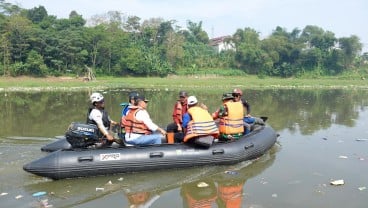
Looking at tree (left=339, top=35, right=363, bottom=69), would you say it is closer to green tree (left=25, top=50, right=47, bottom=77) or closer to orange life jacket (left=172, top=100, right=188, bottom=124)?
green tree (left=25, top=50, right=47, bottom=77)

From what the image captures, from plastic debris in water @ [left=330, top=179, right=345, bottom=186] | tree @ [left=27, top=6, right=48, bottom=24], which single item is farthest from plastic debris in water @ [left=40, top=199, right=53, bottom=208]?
tree @ [left=27, top=6, right=48, bottom=24]

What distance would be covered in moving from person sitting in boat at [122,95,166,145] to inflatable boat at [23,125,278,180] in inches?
8.6

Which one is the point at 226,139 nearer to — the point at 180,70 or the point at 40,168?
the point at 40,168

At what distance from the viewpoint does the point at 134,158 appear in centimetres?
723

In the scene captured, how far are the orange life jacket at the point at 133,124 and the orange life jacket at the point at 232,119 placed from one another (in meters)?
1.69

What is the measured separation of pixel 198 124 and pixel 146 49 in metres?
40.5

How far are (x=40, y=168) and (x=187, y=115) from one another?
282 cm

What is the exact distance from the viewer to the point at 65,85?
32344 millimetres

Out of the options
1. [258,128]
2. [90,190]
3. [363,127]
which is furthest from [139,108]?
[363,127]

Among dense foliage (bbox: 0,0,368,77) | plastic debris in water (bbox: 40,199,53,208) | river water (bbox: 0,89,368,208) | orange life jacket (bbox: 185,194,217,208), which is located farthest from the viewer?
dense foliage (bbox: 0,0,368,77)

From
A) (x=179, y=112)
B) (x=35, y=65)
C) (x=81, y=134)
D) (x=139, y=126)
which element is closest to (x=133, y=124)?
(x=139, y=126)

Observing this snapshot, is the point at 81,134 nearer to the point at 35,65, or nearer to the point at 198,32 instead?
the point at 35,65

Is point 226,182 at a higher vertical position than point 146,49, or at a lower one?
lower

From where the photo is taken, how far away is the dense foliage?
3859 centimetres
